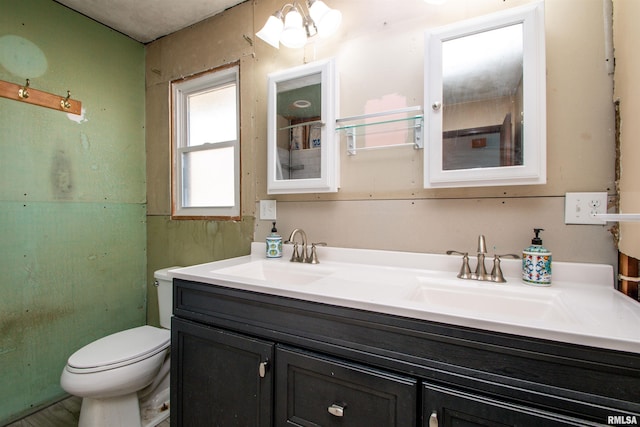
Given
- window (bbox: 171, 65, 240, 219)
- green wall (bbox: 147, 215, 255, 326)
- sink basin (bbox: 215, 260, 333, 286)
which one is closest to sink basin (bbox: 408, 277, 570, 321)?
sink basin (bbox: 215, 260, 333, 286)

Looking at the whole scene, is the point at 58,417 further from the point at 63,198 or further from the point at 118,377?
the point at 63,198

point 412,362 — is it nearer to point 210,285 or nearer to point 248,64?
point 210,285

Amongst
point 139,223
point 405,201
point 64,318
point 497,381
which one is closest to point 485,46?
point 405,201

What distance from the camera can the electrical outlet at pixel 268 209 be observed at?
157 centimetres

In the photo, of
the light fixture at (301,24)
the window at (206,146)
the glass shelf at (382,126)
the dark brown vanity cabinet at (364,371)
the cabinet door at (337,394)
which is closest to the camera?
the dark brown vanity cabinet at (364,371)

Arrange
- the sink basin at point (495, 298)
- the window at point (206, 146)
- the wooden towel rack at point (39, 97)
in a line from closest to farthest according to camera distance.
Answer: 1. the sink basin at point (495, 298)
2. the wooden towel rack at point (39, 97)
3. the window at point (206, 146)

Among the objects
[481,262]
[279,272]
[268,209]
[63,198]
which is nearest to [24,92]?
[63,198]

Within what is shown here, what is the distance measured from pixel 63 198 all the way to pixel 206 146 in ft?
2.88

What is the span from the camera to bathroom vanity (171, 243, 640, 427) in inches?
23.3

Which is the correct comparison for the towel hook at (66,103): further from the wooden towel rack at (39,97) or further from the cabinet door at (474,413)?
the cabinet door at (474,413)

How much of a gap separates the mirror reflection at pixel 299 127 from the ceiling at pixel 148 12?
76 centimetres

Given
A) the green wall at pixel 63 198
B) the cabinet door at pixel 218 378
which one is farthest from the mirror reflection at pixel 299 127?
the green wall at pixel 63 198

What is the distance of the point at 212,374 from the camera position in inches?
41.8

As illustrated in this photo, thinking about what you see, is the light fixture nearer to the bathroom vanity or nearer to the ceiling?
the ceiling
